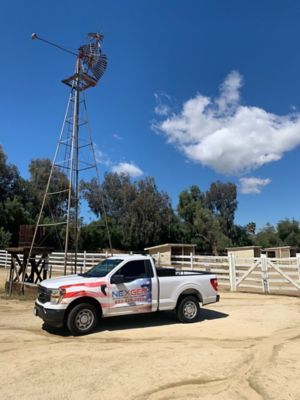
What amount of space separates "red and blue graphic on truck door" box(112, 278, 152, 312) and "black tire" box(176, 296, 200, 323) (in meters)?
0.96

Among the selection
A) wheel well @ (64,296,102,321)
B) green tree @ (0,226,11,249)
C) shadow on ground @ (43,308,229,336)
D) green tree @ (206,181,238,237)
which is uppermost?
green tree @ (206,181,238,237)

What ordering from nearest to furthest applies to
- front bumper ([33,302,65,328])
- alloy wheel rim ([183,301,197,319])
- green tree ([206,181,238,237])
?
front bumper ([33,302,65,328]) → alloy wheel rim ([183,301,197,319]) → green tree ([206,181,238,237])

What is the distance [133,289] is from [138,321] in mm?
1312

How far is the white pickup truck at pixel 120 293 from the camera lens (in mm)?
8156

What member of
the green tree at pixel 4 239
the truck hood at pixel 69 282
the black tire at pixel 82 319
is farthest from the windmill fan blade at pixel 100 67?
the green tree at pixel 4 239

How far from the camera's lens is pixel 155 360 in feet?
20.4

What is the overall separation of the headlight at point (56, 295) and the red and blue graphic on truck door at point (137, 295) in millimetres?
1257

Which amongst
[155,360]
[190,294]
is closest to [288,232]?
[190,294]

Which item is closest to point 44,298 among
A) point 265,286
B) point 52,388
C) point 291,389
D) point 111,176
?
point 52,388

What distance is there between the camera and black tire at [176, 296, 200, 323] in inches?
380

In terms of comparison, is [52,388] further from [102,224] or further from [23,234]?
[102,224]

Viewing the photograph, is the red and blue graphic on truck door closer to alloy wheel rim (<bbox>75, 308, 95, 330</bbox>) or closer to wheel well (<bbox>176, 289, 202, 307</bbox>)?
alloy wheel rim (<bbox>75, 308, 95, 330</bbox>)

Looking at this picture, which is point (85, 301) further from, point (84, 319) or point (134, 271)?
point (134, 271)

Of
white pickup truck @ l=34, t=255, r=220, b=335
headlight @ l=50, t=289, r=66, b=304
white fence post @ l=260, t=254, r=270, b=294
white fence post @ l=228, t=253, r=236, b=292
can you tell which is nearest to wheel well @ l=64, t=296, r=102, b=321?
white pickup truck @ l=34, t=255, r=220, b=335
